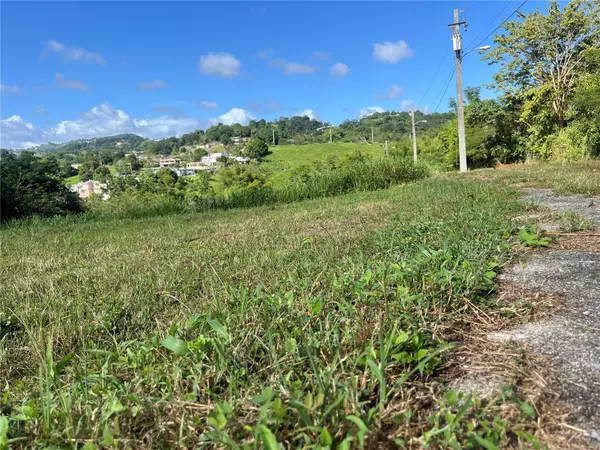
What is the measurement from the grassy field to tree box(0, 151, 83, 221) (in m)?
6.65

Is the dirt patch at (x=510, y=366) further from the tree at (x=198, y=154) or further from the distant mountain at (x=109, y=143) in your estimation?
the distant mountain at (x=109, y=143)

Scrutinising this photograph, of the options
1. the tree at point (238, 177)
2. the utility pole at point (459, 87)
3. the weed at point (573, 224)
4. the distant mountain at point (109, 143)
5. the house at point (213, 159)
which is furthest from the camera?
the distant mountain at point (109, 143)

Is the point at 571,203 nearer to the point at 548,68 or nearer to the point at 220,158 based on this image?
the point at 548,68

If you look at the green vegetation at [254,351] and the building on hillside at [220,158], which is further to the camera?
the building on hillside at [220,158]

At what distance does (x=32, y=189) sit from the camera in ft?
26.5

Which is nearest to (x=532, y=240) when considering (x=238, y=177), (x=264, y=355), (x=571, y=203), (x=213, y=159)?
(x=264, y=355)

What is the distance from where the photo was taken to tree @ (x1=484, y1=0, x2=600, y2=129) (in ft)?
48.3

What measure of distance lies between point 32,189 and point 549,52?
19041 mm

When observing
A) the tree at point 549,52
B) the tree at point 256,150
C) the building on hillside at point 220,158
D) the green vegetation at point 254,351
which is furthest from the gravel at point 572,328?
the tree at point 256,150

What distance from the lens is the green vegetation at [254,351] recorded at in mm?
718

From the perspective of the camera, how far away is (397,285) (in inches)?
52.6

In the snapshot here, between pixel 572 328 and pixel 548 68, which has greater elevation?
pixel 548 68

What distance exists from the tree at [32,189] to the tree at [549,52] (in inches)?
690

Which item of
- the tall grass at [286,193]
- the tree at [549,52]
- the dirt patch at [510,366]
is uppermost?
the tree at [549,52]
